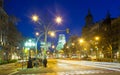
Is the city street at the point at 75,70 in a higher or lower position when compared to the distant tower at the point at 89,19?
lower

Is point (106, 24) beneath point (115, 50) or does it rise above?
above

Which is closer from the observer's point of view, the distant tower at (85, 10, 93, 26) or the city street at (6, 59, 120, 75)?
the city street at (6, 59, 120, 75)

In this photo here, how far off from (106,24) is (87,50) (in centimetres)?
2833

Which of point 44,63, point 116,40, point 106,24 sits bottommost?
point 44,63

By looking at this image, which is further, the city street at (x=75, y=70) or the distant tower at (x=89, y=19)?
the distant tower at (x=89, y=19)

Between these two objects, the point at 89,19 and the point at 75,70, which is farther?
the point at 89,19

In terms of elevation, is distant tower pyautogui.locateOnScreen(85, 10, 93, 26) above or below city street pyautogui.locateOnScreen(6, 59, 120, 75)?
above

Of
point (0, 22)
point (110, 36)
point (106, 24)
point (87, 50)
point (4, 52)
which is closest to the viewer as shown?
point (0, 22)

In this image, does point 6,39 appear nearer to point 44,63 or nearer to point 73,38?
point 44,63

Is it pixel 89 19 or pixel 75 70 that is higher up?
pixel 89 19

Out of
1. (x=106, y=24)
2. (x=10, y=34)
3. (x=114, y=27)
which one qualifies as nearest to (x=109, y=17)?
(x=106, y=24)

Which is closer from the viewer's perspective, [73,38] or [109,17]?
[109,17]

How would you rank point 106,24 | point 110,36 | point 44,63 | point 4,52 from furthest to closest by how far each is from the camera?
point 106,24 → point 110,36 → point 4,52 → point 44,63

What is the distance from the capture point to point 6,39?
93438 mm
